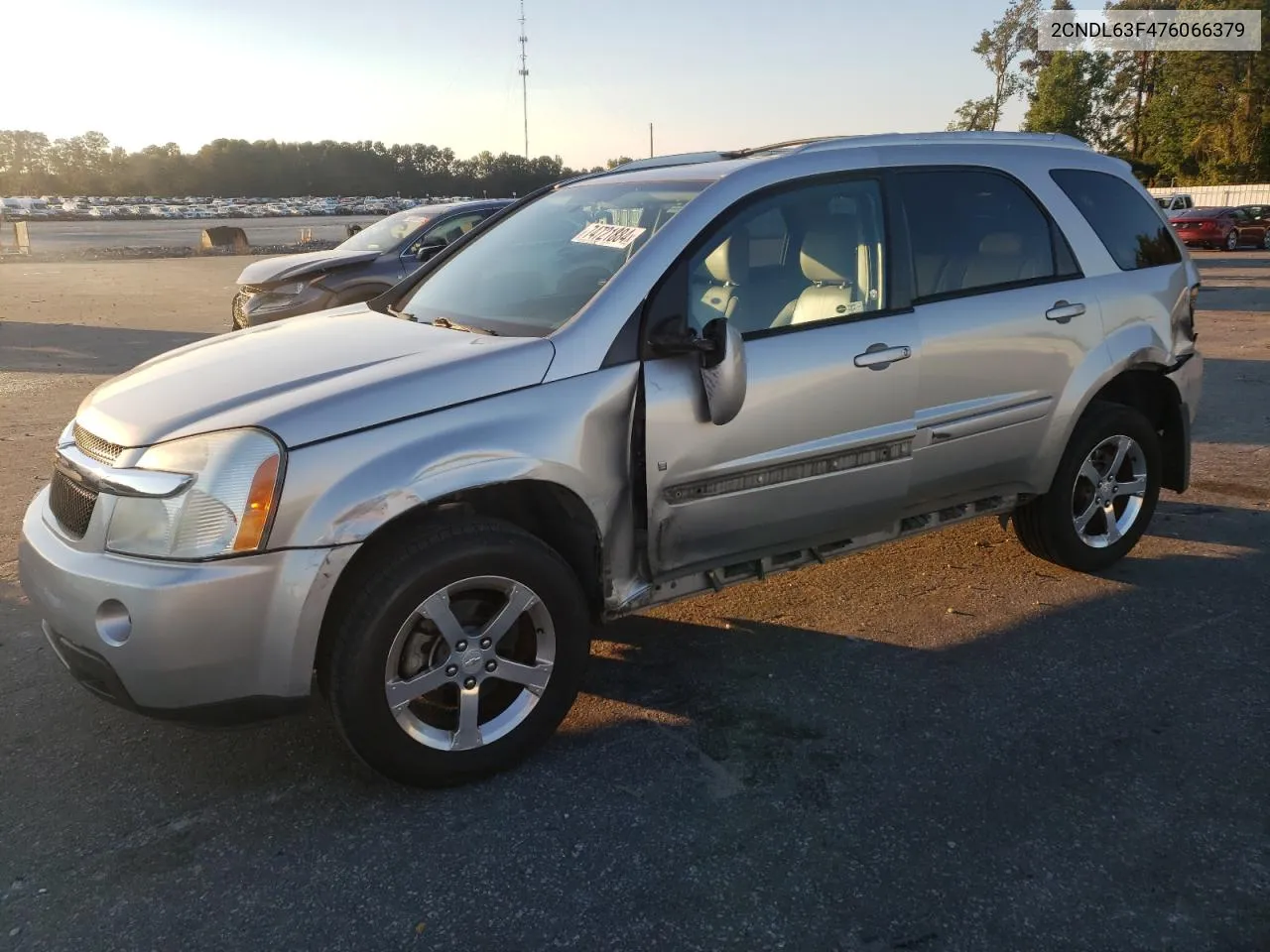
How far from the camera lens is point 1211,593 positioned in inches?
172

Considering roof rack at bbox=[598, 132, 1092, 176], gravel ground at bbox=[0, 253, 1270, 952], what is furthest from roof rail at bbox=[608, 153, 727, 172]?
gravel ground at bbox=[0, 253, 1270, 952]

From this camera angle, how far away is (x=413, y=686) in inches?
111

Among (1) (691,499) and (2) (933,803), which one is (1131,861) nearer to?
(2) (933,803)

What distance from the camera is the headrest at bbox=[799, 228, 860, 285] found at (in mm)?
3619

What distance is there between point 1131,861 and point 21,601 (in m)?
4.47

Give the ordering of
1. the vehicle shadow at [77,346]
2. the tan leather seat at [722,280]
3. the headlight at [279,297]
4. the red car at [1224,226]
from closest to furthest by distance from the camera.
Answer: the tan leather seat at [722,280] → the headlight at [279,297] → the vehicle shadow at [77,346] → the red car at [1224,226]

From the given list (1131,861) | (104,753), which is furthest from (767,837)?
(104,753)

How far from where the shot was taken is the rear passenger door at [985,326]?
149 inches

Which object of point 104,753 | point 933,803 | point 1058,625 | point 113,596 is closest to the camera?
point 113,596

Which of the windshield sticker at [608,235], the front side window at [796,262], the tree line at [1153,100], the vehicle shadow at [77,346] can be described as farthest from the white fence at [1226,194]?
the windshield sticker at [608,235]

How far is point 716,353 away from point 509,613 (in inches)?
41.4

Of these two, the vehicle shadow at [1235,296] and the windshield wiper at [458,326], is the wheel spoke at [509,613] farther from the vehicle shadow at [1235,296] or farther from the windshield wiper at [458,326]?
the vehicle shadow at [1235,296]

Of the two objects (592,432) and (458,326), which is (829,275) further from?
(458,326)

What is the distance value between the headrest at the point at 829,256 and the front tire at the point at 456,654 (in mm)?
1512
